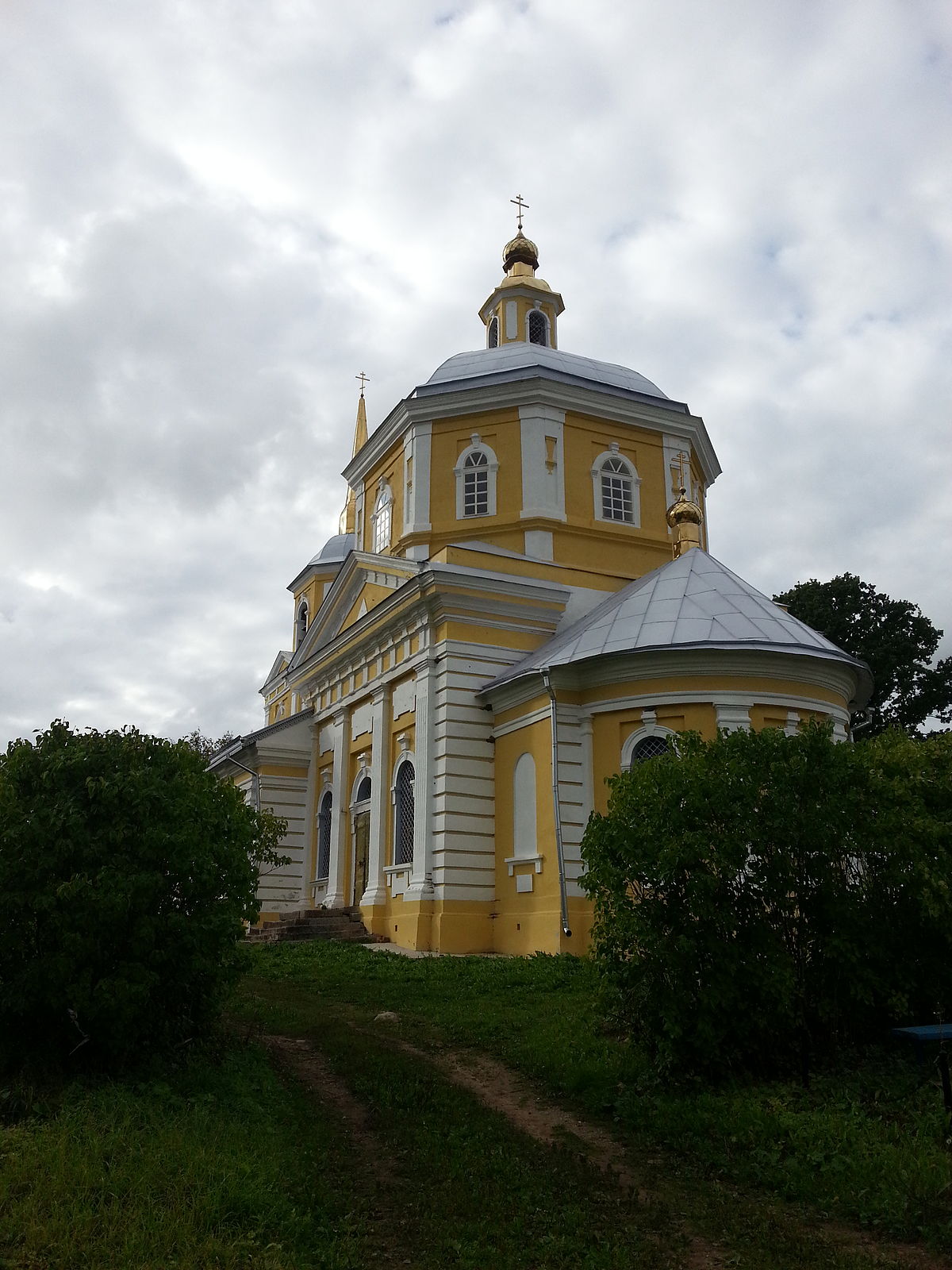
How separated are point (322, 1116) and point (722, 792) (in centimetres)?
384

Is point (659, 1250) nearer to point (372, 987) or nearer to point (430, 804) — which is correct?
point (372, 987)

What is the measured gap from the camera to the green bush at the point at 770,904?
315 inches

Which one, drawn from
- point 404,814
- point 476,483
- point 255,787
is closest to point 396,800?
point 404,814

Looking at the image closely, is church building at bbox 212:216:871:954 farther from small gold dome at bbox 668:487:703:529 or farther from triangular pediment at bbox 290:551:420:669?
small gold dome at bbox 668:487:703:529

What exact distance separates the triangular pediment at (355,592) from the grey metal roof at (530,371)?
3.94 meters

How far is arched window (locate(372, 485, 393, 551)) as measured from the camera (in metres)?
24.5

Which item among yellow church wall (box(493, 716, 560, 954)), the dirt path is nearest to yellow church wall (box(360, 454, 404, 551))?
yellow church wall (box(493, 716, 560, 954))

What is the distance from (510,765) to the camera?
18.7 m

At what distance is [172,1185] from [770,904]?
15.8 feet

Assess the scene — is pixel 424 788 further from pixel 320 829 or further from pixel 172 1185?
pixel 172 1185

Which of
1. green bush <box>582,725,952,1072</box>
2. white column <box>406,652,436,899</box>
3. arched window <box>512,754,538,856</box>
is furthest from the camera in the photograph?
white column <box>406,652,436,899</box>

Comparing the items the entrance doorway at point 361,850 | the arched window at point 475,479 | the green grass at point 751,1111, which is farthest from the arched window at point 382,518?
the green grass at point 751,1111

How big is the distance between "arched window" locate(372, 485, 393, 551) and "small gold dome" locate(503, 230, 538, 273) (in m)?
8.11

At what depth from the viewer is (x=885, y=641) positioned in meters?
31.6
